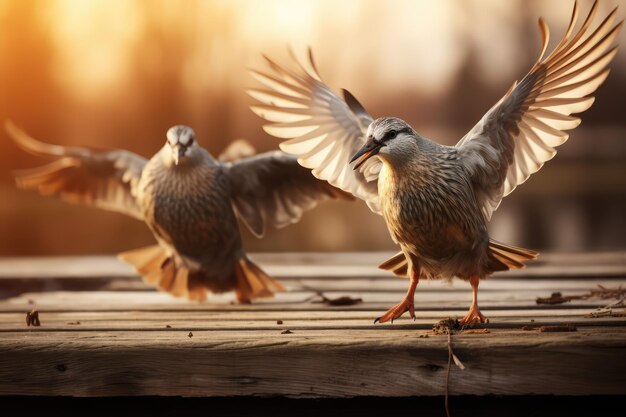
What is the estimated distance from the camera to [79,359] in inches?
116

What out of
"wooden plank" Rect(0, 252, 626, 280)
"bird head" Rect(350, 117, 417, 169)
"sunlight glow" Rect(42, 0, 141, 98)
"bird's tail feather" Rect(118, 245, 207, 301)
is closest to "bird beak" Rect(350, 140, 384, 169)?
"bird head" Rect(350, 117, 417, 169)

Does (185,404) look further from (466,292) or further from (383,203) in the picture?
(466,292)

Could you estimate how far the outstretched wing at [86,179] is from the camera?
14.0ft

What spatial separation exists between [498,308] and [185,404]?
123cm

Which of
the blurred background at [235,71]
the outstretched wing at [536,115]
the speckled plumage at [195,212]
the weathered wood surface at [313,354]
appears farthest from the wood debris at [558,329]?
the blurred background at [235,71]

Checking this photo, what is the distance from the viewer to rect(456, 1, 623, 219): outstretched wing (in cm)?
323

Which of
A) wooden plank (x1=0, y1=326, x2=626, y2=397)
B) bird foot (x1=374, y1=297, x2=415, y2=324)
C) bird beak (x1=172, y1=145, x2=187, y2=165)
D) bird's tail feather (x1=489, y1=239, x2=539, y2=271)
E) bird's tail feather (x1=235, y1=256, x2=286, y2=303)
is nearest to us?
wooden plank (x1=0, y1=326, x2=626, y2=397)

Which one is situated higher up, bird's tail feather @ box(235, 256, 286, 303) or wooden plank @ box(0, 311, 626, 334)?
bird's tail feather @ box(235, 256, 286, 303)

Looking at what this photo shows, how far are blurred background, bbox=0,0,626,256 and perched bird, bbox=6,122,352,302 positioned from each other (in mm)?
5056

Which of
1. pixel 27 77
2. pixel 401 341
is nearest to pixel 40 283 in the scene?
pixel 401 341

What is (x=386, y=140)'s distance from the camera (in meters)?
3.16

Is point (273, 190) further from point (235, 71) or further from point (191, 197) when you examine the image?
point (235, 71)

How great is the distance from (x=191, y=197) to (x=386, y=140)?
1069 mm

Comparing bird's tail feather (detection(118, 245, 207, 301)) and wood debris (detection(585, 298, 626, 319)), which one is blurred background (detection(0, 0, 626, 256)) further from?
wood debris (detection(585, 298, 626, 319))
